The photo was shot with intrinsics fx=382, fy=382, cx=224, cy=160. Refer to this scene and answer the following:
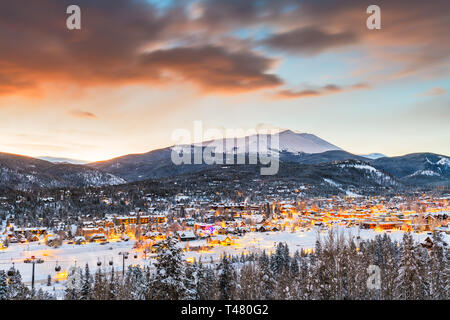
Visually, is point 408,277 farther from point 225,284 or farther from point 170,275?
point 170,275

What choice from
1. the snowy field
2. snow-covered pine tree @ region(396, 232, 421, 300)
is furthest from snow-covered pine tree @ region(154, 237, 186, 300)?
the snowy field

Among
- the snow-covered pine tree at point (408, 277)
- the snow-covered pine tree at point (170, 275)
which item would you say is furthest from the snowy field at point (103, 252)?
the snow-covered pine tree at point (170, 275)

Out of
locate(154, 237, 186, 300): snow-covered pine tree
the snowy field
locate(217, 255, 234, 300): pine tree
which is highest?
locate(154, 237, 186, 300): snow-covered pine tree

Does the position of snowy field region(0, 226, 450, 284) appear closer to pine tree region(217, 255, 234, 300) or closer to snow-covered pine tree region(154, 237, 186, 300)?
pine tree region(217, 255, 234, 300)

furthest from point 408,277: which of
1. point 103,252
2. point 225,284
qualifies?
point 103,252

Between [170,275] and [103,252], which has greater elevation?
[170,275]

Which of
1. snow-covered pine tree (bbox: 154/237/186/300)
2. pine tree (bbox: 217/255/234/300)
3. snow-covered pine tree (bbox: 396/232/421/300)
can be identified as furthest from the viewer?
pine tree (bbox: 217/255/234/300)

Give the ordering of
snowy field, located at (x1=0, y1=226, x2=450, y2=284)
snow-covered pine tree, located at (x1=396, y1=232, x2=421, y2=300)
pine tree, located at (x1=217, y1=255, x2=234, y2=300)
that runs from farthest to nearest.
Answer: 1. snowy field, located at (x1=0, y1=226, x2=450, y2=284)
2. pine tree, located at (x1=217, y1=255, x2=234, y2=300)
3. snow-covered pine tree, located at (x1=396, y1=232, x2=421, y2=300)
